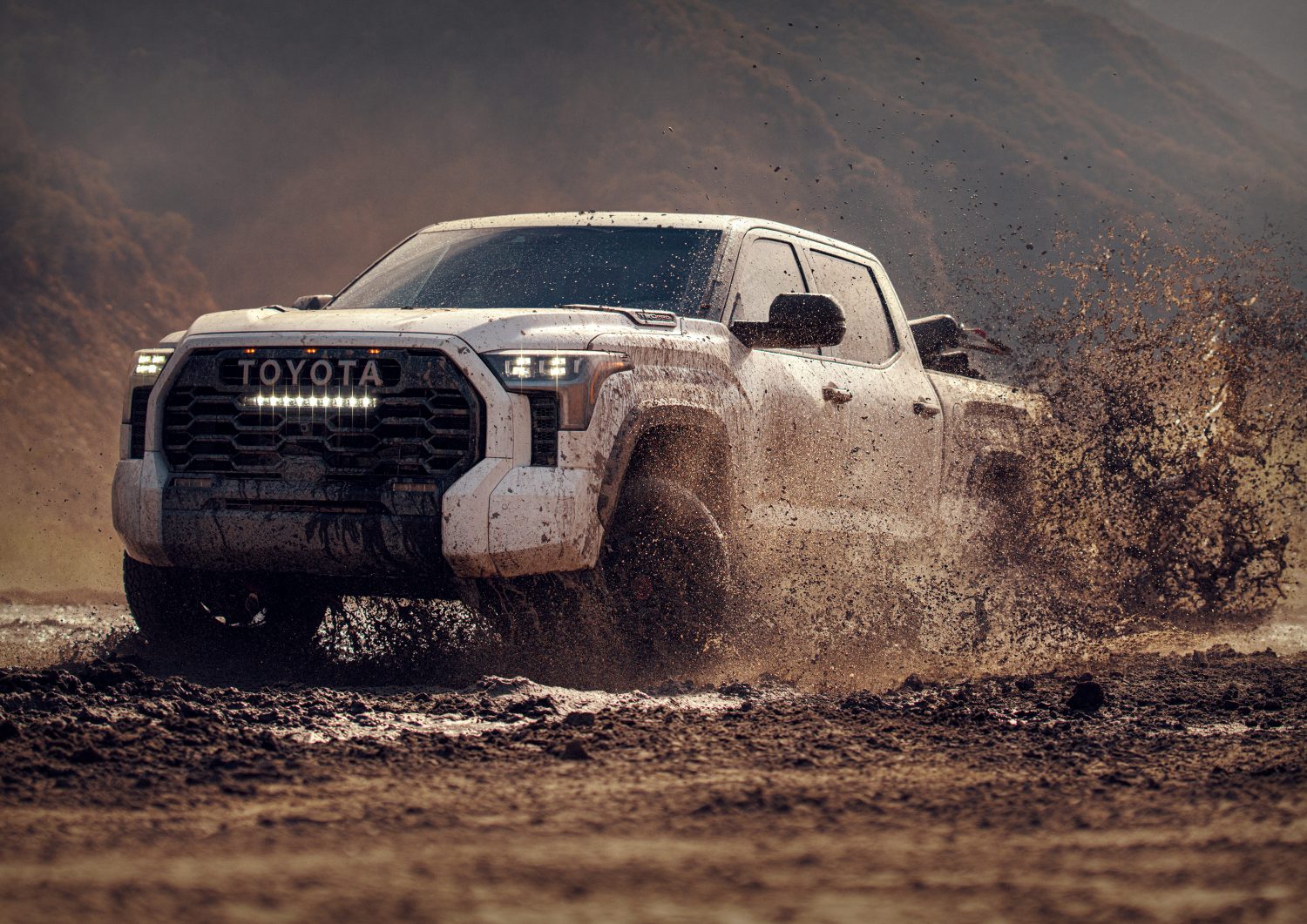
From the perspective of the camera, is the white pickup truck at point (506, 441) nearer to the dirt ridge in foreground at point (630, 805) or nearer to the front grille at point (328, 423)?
the front grille at point (328, 423)

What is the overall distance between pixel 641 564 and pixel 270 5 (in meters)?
48.3

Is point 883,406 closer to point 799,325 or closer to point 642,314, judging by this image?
point 799,325

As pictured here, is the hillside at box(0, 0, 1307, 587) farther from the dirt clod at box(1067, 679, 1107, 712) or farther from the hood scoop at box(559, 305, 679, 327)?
the dirt clod at box(1067, 679, 1107, 712)

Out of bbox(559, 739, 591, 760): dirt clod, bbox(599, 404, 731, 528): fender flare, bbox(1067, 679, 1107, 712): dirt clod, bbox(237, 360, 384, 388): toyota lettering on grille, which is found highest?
bbox(237, 360, 384, 388): toyota lettering on grille

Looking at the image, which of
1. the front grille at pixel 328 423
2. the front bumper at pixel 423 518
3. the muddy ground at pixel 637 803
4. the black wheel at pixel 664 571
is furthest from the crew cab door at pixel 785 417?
the front grille at pixel 328 423

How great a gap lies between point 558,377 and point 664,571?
0.81 meters

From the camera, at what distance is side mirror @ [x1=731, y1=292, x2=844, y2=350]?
5.82 m

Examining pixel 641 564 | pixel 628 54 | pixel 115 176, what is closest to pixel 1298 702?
pixel 641 564

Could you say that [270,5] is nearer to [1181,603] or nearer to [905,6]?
[1181,603]

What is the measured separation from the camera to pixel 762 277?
6512 mm

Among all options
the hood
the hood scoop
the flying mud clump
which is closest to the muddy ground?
the hood

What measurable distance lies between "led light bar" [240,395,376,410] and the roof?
165cm

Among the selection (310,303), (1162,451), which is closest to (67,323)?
(310,303)

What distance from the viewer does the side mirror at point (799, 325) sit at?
582 cm
